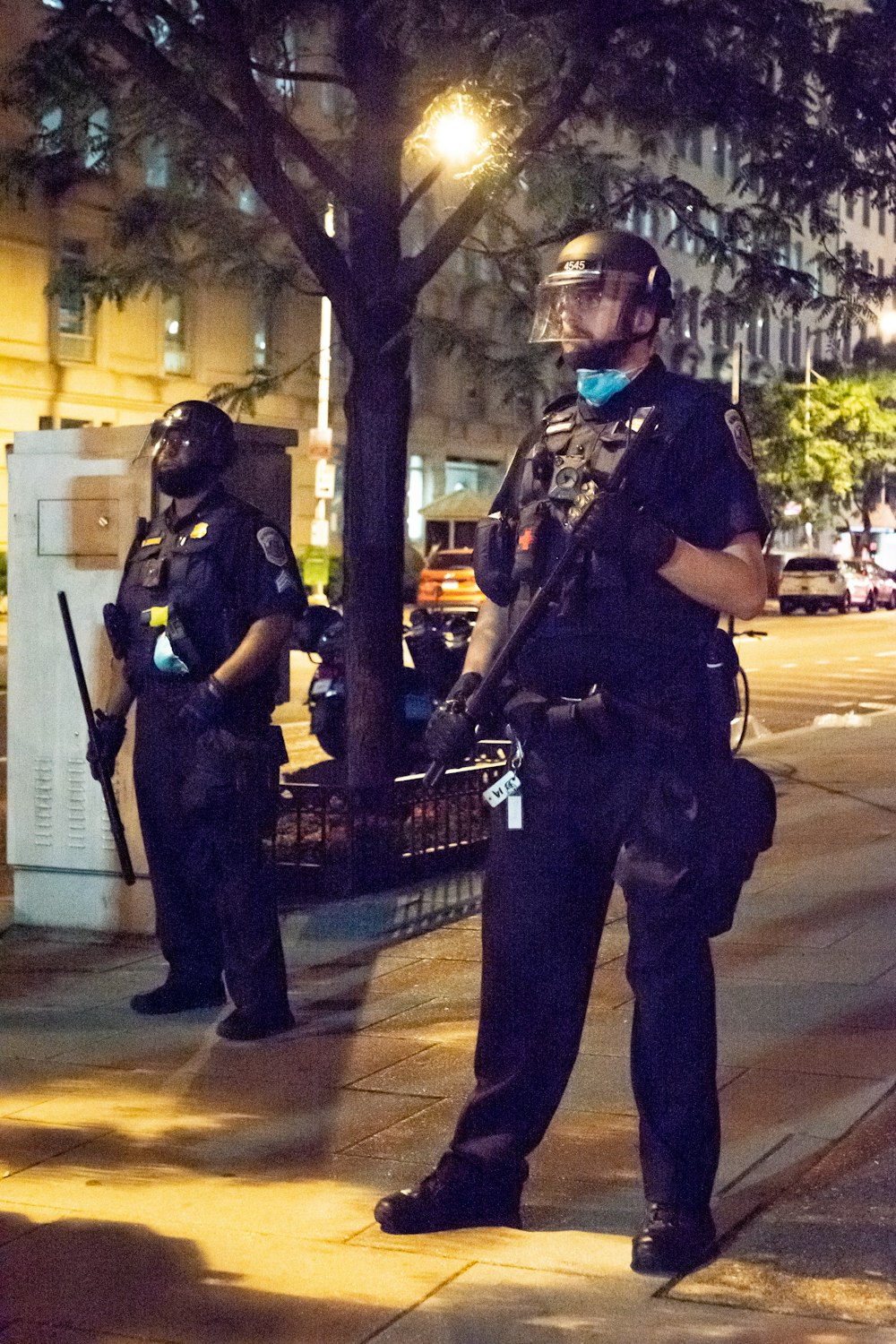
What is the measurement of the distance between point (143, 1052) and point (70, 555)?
2279 millimetres

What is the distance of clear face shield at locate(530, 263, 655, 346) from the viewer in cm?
Answer: 416

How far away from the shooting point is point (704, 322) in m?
11.8

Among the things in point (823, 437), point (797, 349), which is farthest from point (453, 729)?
point (797, 349)

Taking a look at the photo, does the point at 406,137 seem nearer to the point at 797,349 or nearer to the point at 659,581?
the point at 659,581

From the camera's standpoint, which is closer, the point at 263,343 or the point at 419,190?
the point at 419,190

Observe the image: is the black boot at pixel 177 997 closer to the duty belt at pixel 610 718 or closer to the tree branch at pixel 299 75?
the duty belt at pixel 610 718

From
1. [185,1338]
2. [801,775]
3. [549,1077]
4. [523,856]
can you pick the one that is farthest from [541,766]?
[801,775]

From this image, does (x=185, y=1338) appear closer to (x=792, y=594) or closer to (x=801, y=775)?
(x=801, y=775)

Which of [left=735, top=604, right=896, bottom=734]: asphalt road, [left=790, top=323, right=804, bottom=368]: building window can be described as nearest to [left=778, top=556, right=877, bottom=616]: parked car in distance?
[left=735, top=604, right=896, bottom=734]: asphalt road

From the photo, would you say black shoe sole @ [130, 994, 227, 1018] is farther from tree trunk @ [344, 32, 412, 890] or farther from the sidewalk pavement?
tree trunk @ [344, 32, 412, 890]

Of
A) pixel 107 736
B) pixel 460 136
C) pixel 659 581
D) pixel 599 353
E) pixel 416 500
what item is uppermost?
pixel 460 136

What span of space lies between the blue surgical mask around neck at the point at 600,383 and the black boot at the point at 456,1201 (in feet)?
5.14

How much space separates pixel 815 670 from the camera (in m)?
25.9

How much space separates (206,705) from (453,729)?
2.04m
